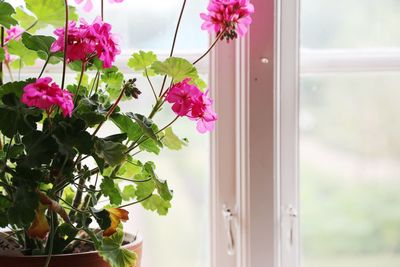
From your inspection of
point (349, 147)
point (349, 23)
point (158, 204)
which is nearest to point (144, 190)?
point (158, 204)

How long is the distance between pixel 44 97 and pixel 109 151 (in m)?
0.17

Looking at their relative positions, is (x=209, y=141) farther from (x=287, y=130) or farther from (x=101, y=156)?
(x=101, y=156)

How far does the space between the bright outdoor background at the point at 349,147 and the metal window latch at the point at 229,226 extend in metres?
0.19

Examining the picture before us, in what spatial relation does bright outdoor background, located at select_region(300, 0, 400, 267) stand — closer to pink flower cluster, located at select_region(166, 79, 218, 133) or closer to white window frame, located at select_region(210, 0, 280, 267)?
white window frame, located at select_region(210, 0, 280, 267)

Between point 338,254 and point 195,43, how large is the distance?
2.17ft

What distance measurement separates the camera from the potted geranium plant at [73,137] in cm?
111

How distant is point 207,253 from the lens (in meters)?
1.72

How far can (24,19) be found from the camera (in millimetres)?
1395

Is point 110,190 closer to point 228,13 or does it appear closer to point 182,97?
point 182,97

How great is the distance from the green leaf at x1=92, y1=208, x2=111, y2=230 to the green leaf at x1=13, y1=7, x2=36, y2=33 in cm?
45

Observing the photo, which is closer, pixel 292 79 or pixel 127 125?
pixel 127 125

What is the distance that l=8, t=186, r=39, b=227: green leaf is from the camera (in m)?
1.07

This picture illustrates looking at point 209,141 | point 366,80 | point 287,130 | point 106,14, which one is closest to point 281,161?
point 287,130

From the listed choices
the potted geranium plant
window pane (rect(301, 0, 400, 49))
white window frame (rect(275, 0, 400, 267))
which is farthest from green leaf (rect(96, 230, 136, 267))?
window pane (rect(301, 0, 400, 49))
